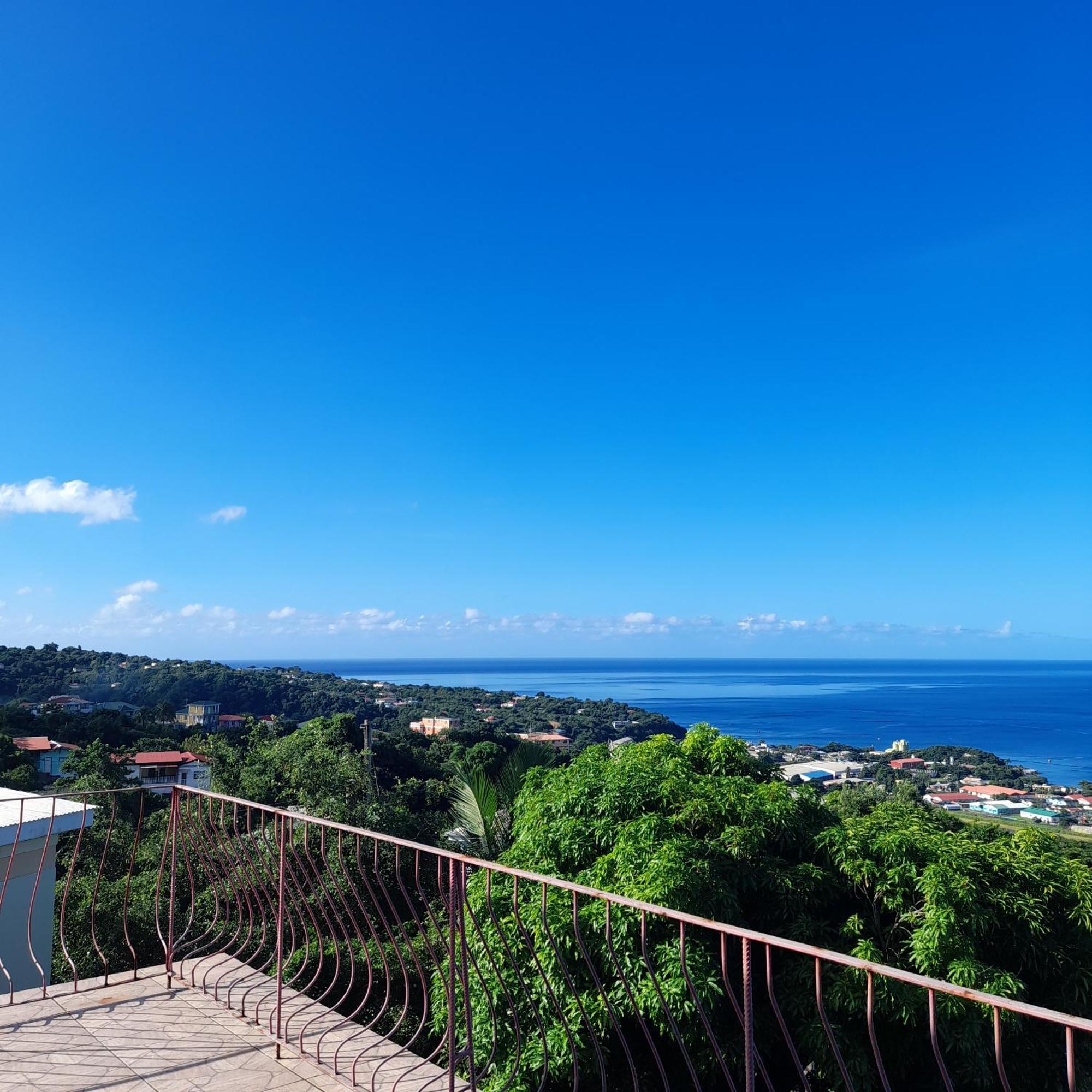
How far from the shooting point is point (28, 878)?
558cm

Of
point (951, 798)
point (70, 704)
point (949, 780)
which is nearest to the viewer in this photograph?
point (951, 798)

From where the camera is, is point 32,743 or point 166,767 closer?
point 32,743

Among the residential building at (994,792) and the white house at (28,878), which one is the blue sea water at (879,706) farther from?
the white house at (28,878)

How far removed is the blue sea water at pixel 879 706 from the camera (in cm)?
7388

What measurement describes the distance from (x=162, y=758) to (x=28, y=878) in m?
29.7

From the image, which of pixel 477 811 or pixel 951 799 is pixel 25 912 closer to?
pixel 477 811

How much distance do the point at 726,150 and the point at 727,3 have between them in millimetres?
4161

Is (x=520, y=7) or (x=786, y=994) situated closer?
(x=786, y=994)

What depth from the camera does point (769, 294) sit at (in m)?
20.3

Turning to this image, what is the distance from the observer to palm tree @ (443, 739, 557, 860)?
1315 cm

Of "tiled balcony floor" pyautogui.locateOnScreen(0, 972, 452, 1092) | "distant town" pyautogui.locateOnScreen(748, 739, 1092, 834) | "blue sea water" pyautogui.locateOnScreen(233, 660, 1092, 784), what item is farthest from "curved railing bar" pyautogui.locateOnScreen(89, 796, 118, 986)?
"blue sea water" pyautogui.locateOnScreen(233, 660, 1092, 784)

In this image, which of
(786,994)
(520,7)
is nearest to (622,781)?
(786,994)

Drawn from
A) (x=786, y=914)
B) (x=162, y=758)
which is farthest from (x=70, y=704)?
(x=786, y=914)

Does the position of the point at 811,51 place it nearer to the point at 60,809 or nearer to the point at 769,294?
the point at 769,294
